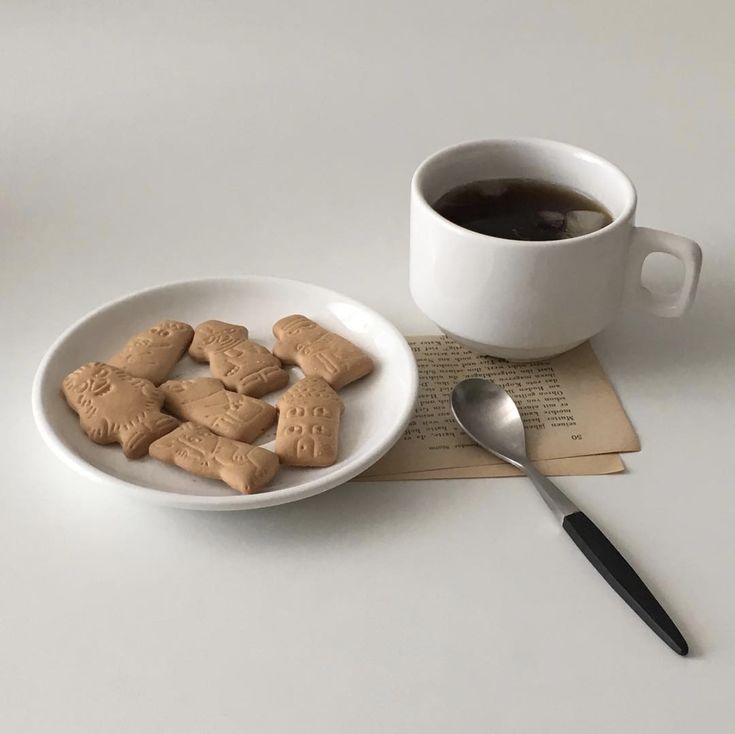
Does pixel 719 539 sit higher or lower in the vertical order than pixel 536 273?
lower

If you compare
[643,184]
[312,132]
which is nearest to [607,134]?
[643,184]

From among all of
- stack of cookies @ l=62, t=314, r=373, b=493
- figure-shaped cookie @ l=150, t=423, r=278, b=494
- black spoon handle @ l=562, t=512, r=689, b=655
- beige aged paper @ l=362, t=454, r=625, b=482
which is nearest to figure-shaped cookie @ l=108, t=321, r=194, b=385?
stack of cookies @ l=62, t=314, r=373, b=493

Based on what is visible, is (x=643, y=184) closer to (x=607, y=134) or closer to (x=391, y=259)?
(x=607, y=134)

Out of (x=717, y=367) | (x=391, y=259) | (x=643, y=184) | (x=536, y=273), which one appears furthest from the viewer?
(x=643, y=184)

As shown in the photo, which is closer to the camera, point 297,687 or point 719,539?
point 297,687

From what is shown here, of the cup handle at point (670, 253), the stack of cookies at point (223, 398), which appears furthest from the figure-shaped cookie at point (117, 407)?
the cup handle at point (670, 253)

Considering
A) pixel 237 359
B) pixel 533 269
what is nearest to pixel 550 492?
pixel 533 269

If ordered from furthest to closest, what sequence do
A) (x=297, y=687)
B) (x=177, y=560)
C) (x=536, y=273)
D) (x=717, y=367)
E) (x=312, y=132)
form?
(x=312, y=132), (x=717, y=367), (x=536, y=273), (x=177, y=560), (x=297, y=687)
